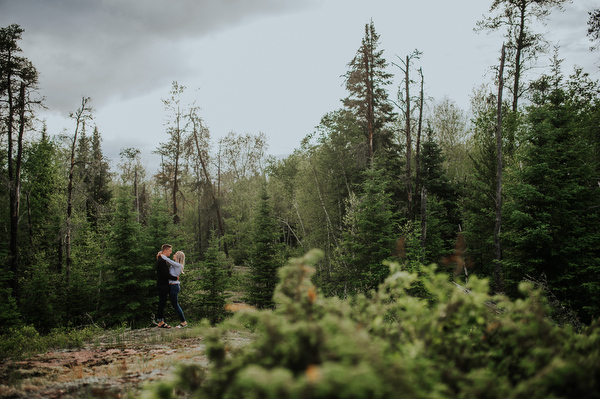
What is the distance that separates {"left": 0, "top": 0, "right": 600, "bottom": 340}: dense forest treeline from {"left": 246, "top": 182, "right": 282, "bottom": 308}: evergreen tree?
0.07 m

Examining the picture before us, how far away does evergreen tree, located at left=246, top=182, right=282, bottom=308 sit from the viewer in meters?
14.8

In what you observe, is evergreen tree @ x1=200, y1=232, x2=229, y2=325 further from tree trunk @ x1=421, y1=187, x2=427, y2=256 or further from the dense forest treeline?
tree trunk @ x1=421, y1=187, x2=427, y2=256

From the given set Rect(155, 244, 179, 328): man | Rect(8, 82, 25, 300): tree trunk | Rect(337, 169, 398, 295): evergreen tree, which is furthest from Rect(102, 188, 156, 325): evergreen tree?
Rect(337, 169, 398, 295): evergreen tree

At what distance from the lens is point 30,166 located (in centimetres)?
2477

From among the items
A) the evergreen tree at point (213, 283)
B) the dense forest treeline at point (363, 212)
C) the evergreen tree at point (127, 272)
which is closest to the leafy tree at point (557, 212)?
the dense forest treeline at point (363, 212)

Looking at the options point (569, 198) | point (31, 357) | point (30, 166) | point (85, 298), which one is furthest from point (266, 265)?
point (30, 166)

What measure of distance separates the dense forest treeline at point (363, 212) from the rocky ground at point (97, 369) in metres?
4.19

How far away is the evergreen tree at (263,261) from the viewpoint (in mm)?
14805

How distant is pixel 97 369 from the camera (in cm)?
440

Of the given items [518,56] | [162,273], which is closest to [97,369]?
[162,273]

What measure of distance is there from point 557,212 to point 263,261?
40.5 ft

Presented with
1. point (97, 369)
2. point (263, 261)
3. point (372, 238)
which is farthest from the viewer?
point (263, 261)

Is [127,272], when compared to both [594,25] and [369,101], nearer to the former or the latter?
[369,101]

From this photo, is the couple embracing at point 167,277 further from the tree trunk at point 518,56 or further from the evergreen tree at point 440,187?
the tree trunk at point 518,56
